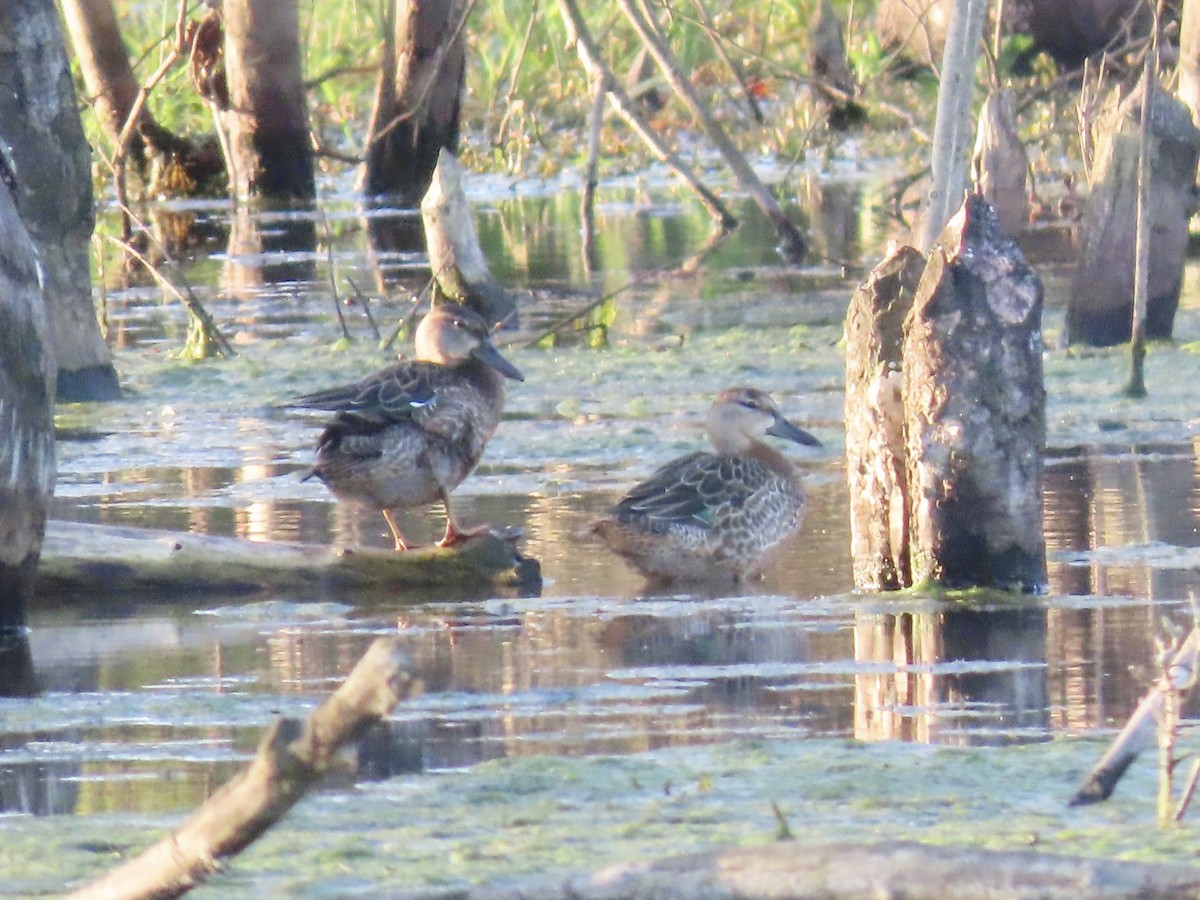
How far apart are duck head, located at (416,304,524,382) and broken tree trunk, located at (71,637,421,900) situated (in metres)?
5.51

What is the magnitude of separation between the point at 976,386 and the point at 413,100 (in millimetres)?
15192

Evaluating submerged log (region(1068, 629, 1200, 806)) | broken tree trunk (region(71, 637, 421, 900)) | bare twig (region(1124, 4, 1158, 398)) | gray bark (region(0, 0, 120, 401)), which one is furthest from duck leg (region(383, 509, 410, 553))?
broken tree trunk (region(71, 637, 421, 900))

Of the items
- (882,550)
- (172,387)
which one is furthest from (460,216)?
(882,550)

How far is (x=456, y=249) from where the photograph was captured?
42.2 ft

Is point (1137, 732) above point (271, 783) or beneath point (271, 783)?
beneath

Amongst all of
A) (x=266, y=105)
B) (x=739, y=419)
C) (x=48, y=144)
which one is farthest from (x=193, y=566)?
(x=266, y=105)

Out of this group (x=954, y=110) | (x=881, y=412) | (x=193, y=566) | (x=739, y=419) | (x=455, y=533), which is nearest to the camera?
(x=881, y=412)

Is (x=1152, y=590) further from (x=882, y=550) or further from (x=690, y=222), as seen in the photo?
(x=690, y=222)

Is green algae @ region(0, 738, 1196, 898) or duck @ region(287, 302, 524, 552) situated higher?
duck @ region(287, 302, 524, 552)

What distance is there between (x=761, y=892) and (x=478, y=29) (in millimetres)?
23049

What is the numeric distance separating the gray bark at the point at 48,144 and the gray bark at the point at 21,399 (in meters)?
Answer: 3.86

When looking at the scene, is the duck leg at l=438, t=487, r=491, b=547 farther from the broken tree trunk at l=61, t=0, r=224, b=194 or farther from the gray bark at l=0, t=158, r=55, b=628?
the broken tree trunk at l=61, t=0, r=224, b=194

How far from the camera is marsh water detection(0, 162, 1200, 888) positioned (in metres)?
5.20

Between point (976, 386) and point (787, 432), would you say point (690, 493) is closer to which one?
point (787, 432)
